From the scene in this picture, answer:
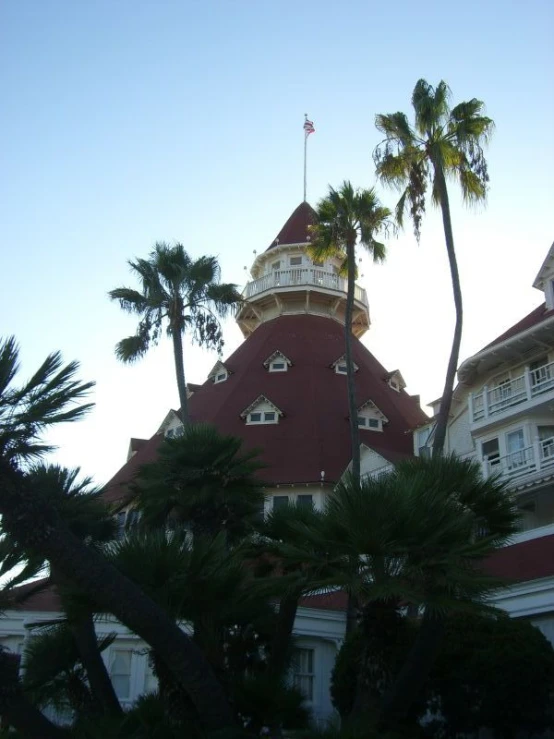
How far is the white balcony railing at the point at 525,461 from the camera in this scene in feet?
94.3

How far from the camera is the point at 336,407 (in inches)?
1656

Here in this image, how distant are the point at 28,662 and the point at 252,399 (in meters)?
24.4

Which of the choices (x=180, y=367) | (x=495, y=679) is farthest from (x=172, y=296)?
(x=495, y=679)

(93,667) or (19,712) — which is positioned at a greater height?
(93,667)

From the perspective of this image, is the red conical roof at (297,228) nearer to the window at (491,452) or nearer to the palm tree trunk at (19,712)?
the window at (491,452)

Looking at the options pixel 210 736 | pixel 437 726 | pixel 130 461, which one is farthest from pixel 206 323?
pixel 210 736

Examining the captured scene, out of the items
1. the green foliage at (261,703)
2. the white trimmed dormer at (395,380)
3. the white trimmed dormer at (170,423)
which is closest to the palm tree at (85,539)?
the green foliage at (261,703)

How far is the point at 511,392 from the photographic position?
32.1 metres

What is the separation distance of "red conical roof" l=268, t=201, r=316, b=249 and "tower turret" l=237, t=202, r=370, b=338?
0.23ft

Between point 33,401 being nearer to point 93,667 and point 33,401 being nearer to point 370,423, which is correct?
point 93,667

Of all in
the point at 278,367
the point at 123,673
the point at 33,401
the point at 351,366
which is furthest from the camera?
the point at 278,367

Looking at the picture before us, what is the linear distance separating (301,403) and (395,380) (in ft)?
24.9

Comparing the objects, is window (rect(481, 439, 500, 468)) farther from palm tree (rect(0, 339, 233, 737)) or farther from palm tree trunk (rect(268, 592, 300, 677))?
palm tree (rect(0, 339, 233, 737))

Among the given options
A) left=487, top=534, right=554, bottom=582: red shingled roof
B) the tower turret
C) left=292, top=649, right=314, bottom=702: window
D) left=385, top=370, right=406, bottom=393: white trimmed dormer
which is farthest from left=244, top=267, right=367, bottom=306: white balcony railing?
left=487, top=534, right=554, bottom=582: red shingled roof
